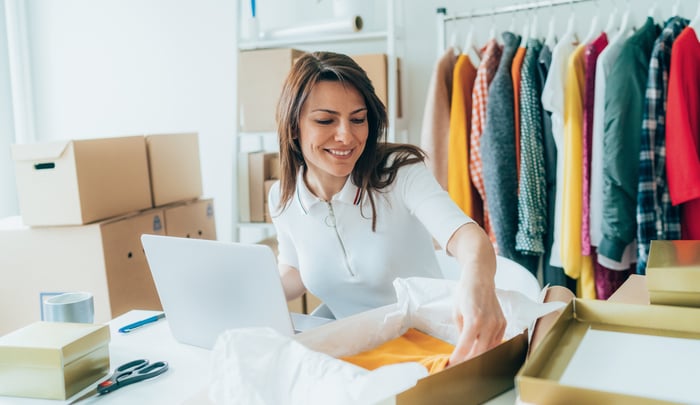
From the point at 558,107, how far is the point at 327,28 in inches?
37.5

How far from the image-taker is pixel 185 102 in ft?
10.1

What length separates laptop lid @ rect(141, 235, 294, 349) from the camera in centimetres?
89

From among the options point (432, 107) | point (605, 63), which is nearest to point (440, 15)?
point (432, 107)

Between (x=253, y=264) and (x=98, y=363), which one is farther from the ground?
(x=253, y=264)

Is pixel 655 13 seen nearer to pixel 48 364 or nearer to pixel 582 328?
pixel 582 328

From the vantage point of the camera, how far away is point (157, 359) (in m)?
1.00

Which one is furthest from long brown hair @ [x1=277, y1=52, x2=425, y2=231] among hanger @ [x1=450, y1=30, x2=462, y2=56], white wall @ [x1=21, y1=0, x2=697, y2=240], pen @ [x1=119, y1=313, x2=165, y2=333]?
white wall @ [x1=21, y1=0, x2=697, y2=240]

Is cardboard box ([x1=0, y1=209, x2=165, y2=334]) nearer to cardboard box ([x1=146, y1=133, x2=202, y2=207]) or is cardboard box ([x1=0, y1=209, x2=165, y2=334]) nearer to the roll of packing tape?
cardboard box ([x1=146, y1=133, x2=202, y2=207])

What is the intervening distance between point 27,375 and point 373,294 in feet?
2.38

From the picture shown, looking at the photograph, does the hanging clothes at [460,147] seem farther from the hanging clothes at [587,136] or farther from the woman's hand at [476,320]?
the woman's hand at [476,320]

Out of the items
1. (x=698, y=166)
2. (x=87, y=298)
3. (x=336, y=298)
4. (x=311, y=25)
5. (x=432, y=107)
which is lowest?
(x=336, y=298)

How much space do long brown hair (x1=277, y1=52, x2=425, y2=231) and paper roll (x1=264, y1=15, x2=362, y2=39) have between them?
1.01m

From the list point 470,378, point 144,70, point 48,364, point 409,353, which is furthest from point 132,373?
point 144,70

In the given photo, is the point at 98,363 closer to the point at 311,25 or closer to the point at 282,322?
the point at 282,322
